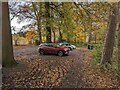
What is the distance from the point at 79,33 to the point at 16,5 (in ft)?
6.76

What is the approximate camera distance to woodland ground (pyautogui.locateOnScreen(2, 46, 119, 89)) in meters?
4.22

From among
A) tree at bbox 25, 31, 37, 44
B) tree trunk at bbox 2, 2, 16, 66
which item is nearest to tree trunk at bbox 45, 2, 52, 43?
tree at bbox 25, 31, 37, 44

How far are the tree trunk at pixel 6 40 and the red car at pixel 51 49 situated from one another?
0.84m

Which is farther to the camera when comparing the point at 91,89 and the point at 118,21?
the point at 118,21

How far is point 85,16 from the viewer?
18.5ft

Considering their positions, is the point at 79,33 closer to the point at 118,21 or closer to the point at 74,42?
the point at 74,42

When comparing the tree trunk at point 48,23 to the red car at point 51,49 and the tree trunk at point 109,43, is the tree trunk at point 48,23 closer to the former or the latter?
the red car at point 51,49

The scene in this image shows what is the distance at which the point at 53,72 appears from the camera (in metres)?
5.17

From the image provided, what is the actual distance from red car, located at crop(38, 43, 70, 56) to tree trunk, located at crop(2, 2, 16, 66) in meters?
0.84

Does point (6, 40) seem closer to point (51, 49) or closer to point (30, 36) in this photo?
point (30, 36)

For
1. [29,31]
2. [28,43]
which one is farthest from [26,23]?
[28,43]

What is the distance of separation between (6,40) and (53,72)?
5.07 feet

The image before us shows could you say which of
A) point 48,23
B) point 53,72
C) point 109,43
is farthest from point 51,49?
point 109,43

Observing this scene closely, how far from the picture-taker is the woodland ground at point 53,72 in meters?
4.22
